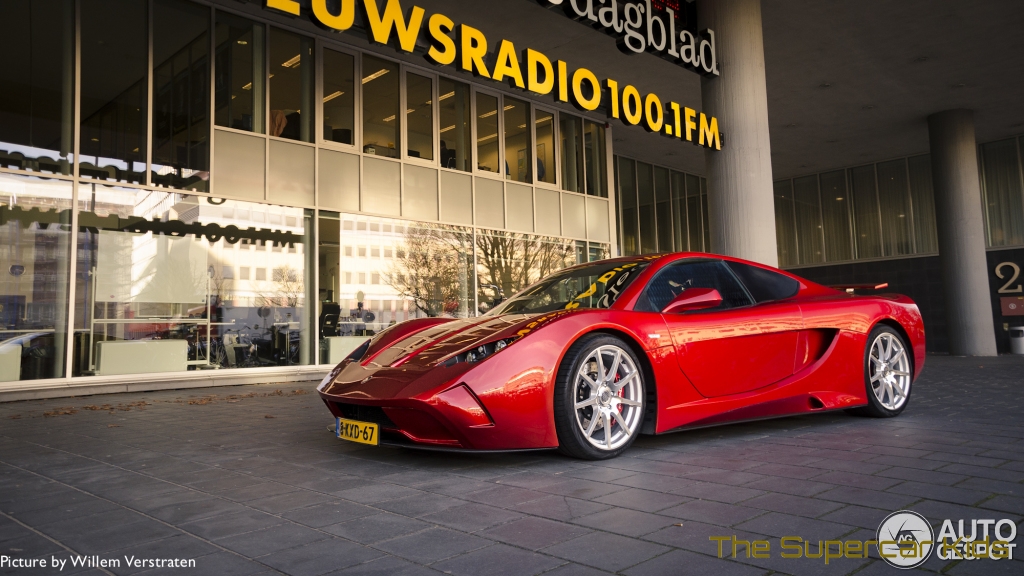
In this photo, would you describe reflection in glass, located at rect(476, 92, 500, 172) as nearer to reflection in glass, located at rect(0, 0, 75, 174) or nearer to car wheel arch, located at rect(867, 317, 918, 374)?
reflection in glass, located at rect(0, 0, 75, 174)

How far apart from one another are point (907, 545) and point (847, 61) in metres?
14.5

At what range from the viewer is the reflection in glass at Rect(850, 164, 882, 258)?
23.5 metres

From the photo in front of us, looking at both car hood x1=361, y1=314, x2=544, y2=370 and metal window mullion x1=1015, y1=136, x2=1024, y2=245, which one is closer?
car hood x1=361, y1=314, x2=544, y2=370

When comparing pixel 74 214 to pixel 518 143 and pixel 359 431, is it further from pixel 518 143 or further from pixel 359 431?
pixel 518 143

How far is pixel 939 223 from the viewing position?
1847cm

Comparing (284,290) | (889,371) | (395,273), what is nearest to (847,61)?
(395,273)

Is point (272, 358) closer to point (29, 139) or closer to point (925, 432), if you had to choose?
point (29, 139)

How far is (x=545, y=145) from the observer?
15859 mm

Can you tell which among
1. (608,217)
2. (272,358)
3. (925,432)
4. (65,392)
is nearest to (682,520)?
(925,432)

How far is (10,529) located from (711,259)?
4.05 meters

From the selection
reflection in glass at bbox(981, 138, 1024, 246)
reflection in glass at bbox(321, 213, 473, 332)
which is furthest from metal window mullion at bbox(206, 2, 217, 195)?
reflection in glass at bbox(981, 138, 1024, 246)

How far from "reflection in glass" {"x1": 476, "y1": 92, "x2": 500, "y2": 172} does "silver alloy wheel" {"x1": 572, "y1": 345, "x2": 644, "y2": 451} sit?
35.9 feet

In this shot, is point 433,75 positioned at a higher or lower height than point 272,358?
higher

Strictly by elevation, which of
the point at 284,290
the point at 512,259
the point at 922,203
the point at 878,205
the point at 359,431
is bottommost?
the point at 359,431
